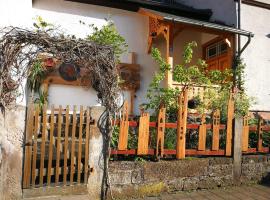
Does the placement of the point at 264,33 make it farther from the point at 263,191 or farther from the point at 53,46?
the point at 53,46

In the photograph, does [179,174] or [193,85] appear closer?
[179,174]

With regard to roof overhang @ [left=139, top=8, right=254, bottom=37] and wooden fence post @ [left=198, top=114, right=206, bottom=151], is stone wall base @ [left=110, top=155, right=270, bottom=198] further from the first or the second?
roof overhang @ [left=139, top=8, right=254, bottom=37]

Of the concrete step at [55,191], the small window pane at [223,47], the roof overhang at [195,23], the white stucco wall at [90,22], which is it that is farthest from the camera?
the small window pane at [223,47]

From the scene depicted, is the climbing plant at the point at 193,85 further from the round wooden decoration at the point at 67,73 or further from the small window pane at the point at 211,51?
the round wooden decoration at the point at 67,73

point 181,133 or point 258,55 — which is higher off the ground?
point 258,55

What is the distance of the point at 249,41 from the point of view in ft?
31.4

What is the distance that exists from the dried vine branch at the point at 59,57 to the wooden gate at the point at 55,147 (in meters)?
0.36

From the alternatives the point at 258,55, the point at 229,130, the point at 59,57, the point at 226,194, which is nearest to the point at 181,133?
the point at 229,130

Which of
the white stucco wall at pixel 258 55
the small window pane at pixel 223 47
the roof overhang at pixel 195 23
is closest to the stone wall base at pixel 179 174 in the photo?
the white stucco wall at pixel 258 55

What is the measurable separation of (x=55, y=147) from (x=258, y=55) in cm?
820

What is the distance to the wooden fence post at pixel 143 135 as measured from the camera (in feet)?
17.2

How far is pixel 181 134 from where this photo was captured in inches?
222

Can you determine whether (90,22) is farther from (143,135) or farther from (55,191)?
(55,191)

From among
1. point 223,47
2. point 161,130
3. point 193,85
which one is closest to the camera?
point 161,130
